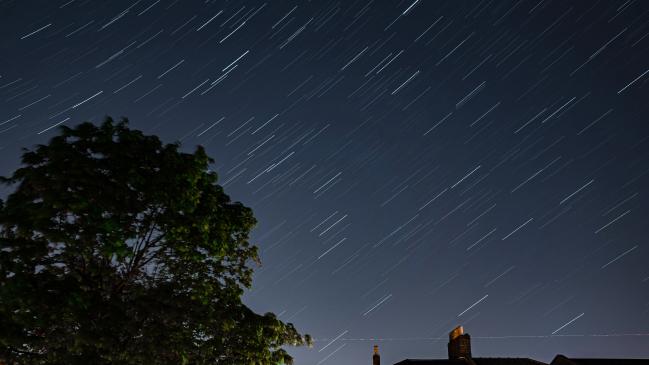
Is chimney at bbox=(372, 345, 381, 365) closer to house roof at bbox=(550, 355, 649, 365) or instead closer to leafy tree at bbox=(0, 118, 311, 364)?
house roof at bbox=(550, 355, 649, 365)

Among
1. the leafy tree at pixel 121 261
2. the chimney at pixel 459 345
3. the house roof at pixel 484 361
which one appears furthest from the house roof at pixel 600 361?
the leafy tree at pixel 121 261

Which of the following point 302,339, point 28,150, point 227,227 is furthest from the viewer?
point 302,339

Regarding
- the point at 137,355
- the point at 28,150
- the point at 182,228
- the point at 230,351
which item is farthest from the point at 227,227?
the point at 28,150

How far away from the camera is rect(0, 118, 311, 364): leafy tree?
1362 centimetres

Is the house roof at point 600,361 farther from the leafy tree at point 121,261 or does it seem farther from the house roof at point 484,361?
the leafy tree at point 121,261

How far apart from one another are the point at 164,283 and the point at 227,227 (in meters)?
2.66

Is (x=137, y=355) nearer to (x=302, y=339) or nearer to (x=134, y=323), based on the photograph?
(x=134, y=323)

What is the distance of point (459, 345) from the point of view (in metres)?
30.0

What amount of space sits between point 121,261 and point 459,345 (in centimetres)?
2053

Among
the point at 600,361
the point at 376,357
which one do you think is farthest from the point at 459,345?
the point at 600,361

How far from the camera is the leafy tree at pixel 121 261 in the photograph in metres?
13.6

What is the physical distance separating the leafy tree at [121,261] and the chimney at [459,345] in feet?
48.1

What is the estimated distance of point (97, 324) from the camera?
45.8 ft

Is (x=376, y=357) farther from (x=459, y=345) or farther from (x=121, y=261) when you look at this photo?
(x=121, y=261)
